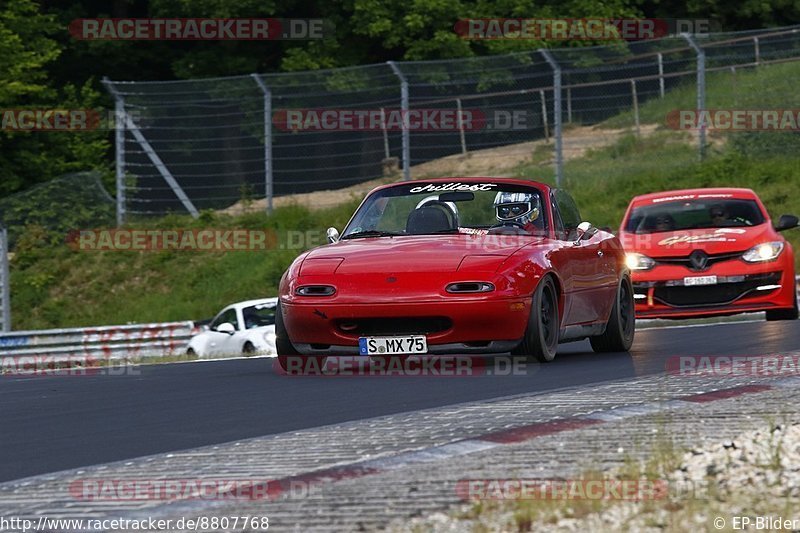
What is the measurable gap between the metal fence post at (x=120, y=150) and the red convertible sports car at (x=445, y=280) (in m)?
19.6

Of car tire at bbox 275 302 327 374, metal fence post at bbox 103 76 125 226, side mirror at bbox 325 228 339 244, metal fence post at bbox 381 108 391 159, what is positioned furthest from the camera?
metal fence post at bbox 103 76 125 226

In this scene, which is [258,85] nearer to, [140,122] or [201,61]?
[140,122]

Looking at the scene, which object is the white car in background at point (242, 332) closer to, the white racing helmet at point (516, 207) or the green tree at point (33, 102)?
the white racing helmet at point (516, 207)

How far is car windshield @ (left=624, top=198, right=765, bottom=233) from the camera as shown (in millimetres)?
18578

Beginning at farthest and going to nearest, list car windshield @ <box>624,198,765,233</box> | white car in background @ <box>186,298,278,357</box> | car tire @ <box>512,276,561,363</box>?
white car in background @ <box>186,298,278,357</box> < car windshield @ <box>624,198,765,233</box> < car tire @ <box>512,276,561,363</box>

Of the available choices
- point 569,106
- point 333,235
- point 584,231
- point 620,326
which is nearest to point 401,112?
point 569,106

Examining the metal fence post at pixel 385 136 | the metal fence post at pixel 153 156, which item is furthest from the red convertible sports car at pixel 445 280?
the metal fence post at pixel 153 156

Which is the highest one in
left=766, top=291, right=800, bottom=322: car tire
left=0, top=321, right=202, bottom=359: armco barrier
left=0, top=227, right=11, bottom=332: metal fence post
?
left=766, top=291, right=800, bottom=322: car tire

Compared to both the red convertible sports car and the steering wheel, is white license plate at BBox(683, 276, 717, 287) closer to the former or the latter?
the red convertible sports car

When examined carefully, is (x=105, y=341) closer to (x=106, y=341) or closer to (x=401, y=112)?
(x=106, y=341)

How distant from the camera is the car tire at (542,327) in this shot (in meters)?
11.2

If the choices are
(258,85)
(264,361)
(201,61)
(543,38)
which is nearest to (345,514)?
(264,361)

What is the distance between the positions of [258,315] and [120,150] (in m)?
8.88

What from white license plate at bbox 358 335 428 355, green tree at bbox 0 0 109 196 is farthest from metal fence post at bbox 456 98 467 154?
white license plate at bbox 358 335 428 355
